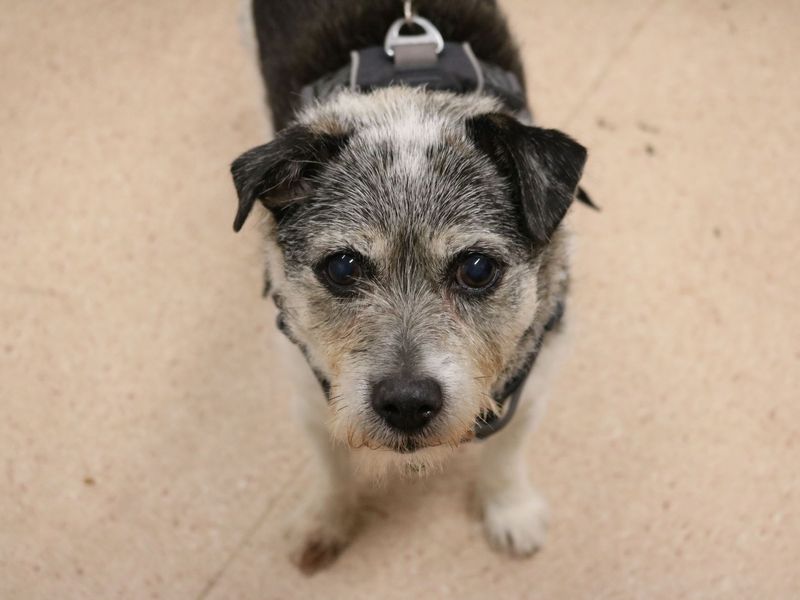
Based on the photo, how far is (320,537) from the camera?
204 centimetres

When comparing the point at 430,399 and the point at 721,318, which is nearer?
the point at 430,399

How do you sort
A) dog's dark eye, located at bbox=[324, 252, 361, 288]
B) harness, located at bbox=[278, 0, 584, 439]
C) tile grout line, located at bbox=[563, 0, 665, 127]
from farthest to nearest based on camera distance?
tile grout line, located at bbox=[563, 0, 665, 127] < harness, located at bbox=[278, 0, 584, 439] < dog's dark eye, located at bbox=[324, 252, 361, 288]

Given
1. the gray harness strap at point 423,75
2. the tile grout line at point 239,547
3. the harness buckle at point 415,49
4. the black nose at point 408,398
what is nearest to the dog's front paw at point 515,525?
the tile grout line at point 239,547

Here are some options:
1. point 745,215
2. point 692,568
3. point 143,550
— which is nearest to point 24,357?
point 143,550

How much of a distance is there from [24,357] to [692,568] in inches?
80.4

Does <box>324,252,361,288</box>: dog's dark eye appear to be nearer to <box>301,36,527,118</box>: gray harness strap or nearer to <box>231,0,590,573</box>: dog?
<box>231,0,590,573</box>: dog

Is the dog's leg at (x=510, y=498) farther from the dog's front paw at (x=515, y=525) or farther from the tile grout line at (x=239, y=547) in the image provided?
the tile grout line at (x=239, y=547)

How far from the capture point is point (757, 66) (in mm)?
2904

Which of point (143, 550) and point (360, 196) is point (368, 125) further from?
point (143, 550)

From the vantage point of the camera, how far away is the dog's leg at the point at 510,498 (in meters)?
1.93

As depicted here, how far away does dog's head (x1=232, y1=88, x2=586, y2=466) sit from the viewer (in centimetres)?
139

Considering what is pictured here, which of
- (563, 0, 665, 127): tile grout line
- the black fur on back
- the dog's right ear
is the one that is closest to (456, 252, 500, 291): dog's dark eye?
the dog's right ear

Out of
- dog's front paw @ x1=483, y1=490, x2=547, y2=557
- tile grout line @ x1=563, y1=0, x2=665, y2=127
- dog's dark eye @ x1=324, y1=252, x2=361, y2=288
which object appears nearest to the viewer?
dog's dark eye @ x1=324, y1=252, x2=361, y2=288

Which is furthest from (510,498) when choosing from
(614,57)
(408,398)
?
(614,57)
